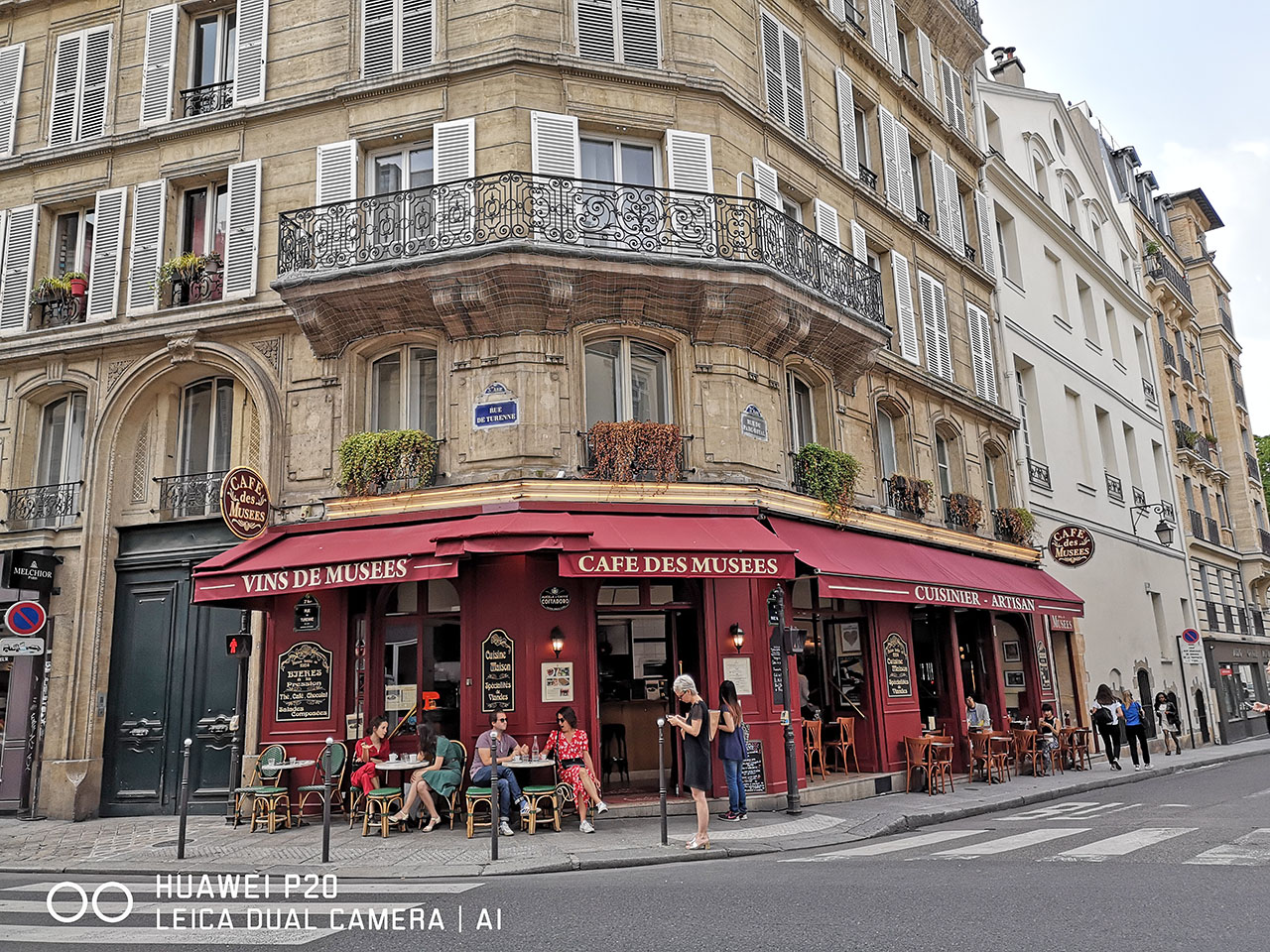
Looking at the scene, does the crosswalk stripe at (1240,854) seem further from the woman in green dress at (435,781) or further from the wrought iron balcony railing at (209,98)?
the wrought iron balcony railing at (209,98)

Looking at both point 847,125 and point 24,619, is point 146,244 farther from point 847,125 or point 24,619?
point 847,125

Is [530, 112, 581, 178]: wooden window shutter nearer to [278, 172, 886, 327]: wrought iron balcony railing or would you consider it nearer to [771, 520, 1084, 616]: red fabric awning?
[278, 172, 886, 327]: wrought iron balcony railing

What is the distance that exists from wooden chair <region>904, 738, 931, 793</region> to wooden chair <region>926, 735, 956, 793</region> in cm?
7

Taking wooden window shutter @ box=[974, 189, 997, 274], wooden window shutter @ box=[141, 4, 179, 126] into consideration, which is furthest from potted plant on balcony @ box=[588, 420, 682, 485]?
wooden window shutter @ box=[974, 189, 997, 274]

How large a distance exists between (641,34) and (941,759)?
11.4m

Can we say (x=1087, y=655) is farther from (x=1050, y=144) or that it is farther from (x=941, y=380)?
(x=1050, y=144)

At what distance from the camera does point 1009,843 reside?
9.35 meters

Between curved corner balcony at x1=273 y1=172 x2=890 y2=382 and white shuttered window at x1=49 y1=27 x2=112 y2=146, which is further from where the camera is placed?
white shuttered window at x1=49 y1=27 x2=112 y2=146

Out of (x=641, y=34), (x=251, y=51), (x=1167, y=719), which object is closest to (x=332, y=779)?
(x=251, y=51)

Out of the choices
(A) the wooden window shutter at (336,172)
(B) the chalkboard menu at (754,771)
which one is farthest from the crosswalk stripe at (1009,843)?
(A) the wooden window shutter at (336,172)

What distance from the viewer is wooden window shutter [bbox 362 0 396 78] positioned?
1470 cm

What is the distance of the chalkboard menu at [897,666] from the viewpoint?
51.5 feet

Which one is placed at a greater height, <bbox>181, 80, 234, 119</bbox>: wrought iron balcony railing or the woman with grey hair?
<bbox>181, 80, 234, 119</bbox>: wrought iron balcony railing

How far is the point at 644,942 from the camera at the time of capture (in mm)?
5613
